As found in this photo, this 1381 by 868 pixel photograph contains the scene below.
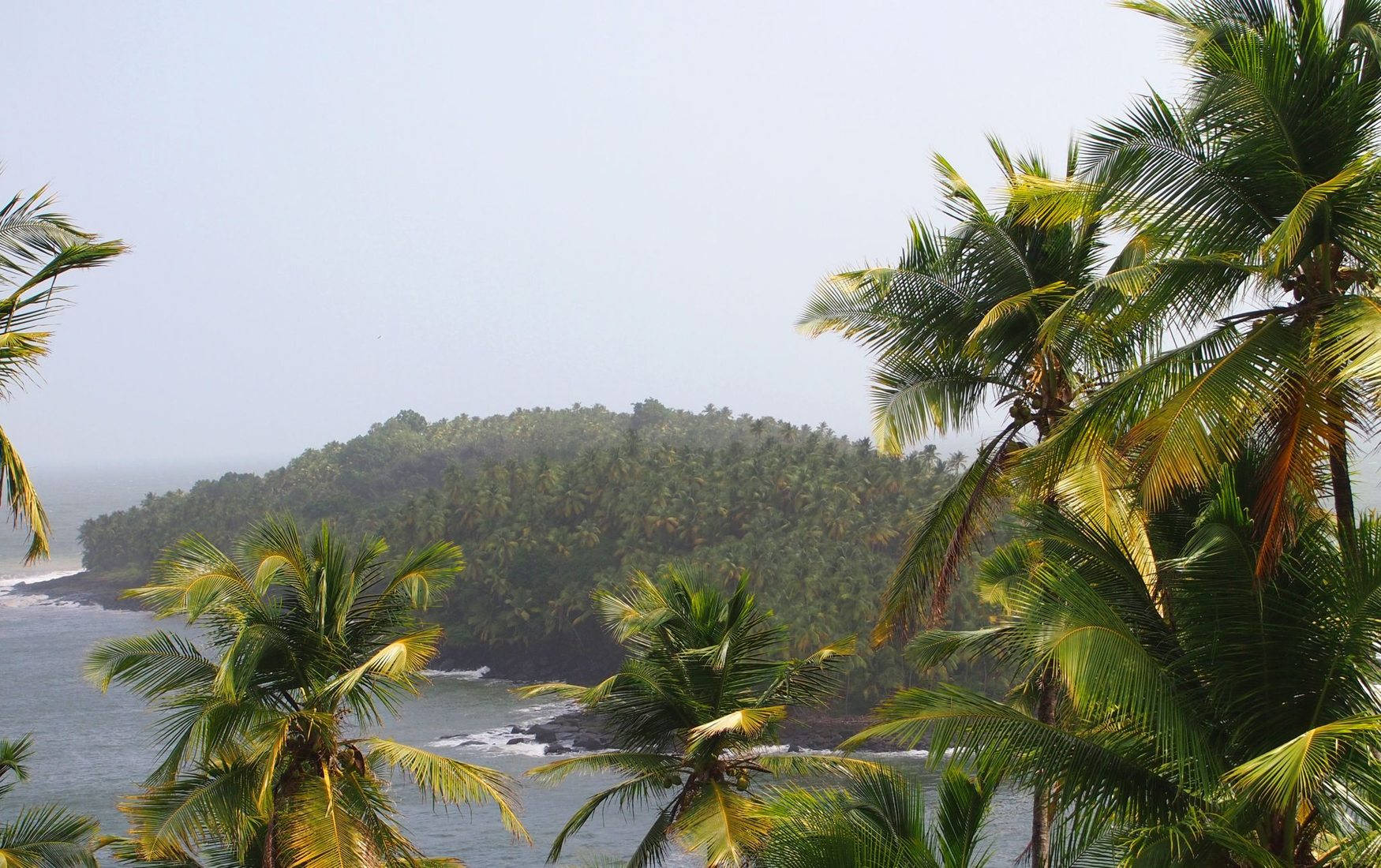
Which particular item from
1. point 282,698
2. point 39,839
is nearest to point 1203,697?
point 282,698

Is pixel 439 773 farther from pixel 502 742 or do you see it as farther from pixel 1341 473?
pixel 502 742

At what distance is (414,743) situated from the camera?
41375 millimetres

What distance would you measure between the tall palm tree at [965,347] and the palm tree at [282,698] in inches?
155

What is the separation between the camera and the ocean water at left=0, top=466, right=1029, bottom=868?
1242 inches

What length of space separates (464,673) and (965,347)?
49.6m

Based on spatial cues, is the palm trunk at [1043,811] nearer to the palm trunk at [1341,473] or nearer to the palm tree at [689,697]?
the palm tree at [689,697]

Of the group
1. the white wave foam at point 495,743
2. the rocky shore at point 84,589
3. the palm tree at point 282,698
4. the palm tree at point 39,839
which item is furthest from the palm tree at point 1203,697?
the rocky shore at point 84,589

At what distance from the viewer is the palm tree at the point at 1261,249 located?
6.44m

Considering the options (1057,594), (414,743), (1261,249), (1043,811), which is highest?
(1261,249)

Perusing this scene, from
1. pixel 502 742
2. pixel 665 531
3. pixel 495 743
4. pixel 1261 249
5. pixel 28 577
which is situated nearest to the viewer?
Answer: pixel 1261 249

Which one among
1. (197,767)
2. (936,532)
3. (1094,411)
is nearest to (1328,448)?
(1094,411)

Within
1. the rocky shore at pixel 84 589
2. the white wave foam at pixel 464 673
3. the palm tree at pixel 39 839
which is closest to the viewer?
the palm tree at pixel 39 839

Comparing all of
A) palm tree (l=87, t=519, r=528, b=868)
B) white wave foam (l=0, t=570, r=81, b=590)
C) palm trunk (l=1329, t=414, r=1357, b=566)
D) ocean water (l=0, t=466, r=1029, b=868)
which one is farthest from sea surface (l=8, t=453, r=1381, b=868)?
white wave foam (l=0, t=570, r=81, b=590)

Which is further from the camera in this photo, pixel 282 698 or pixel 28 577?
pixel 28 577
